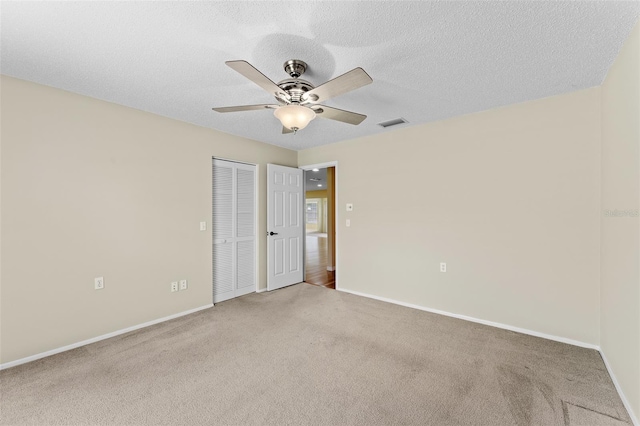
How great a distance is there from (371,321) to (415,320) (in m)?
0.52

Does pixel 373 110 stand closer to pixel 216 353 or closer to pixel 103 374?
pixel 216 353

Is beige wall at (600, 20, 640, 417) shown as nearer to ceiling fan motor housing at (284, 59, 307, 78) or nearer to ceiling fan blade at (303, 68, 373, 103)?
ceiling fan blade at (303, 68, 373, 103)

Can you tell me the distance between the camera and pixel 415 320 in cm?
312

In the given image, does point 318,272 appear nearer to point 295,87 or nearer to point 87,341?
point 87,341

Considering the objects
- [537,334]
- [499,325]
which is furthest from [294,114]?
[537,334]

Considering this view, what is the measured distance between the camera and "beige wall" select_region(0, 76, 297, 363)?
7.36 feet

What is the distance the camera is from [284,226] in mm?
4535

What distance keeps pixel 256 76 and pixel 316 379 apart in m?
2.18

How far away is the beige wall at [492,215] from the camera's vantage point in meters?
2.48

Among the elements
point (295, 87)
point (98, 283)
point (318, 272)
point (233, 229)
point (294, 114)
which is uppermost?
point (295, 87)

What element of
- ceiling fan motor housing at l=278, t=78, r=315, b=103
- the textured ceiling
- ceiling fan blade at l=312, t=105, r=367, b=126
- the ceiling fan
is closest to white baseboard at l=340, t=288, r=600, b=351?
the textured ceiling

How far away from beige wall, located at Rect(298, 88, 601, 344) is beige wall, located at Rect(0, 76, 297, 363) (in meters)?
2.44

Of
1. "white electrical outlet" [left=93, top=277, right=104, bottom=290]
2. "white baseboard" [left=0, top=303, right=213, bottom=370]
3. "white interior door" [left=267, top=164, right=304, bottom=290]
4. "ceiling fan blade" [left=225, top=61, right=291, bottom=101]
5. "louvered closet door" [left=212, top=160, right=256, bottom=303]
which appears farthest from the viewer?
"white interior door" [left=267, top=164, right=304, bottom=290]

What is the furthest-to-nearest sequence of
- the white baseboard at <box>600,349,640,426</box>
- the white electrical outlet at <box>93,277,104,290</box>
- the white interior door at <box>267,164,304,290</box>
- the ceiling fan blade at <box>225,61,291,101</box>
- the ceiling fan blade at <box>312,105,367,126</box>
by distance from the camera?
the white interior door at <box>267,164,304,290</box>, the white electrical outlet at <box>93,277,104,290</box>, the ceiling fan blade at <box>312,105,367,126</box>, the white baseboard at <box>600,349,640,426</box>, the ceiling fan blade at <box>225,61,291,101</box>
